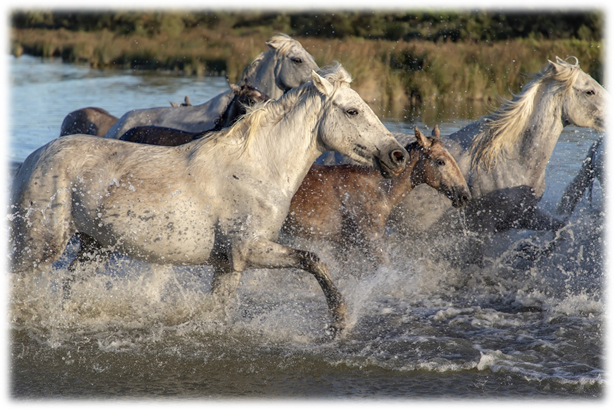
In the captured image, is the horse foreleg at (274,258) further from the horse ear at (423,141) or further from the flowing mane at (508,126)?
the flowing mane at (508,126)

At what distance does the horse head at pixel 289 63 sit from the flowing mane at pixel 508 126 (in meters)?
2.34

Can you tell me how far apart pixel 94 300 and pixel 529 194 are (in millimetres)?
3686

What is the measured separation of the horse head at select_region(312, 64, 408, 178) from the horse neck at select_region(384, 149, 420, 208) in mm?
1281

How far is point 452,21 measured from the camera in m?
30.8

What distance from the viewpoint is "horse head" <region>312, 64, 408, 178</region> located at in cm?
444

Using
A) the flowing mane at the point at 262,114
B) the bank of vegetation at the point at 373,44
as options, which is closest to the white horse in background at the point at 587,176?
the bank of vegetation at the point at 373,44

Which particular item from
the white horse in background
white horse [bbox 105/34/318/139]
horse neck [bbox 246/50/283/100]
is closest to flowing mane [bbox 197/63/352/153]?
the white horse in background

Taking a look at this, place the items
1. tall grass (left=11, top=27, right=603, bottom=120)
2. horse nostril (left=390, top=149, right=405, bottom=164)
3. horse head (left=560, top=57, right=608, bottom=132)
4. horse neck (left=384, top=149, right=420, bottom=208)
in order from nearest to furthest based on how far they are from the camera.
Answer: horse nostril (left=390, top=149, right=405, bottom=164) → horse neck (left=384, top=149, right=420, bottom=208) → horse head (left=560, top=57, right=608, bottom=132) → tall grass (left=11, top=27, right=603, bottom=120)

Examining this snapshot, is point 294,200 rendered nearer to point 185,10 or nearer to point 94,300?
point 94,300

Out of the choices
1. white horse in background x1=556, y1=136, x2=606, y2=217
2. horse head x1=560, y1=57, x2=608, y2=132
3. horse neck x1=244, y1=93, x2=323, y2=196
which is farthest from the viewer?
white horse in background x1=556, y1=136, x2=606, y2=217

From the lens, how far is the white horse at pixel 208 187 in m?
4.46

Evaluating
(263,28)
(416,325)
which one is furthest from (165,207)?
(263,28)

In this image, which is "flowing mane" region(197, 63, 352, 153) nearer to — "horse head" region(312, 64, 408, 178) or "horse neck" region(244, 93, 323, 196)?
"horse neck" region(244, 93, 323, 196)

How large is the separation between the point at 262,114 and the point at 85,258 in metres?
1.74
